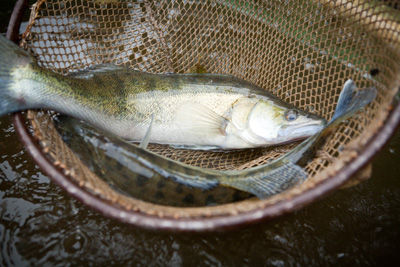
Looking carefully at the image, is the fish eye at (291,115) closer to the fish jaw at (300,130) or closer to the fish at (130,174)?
the fish jaw at (300,130)

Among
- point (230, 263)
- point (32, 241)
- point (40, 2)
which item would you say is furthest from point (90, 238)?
point (40, 2)

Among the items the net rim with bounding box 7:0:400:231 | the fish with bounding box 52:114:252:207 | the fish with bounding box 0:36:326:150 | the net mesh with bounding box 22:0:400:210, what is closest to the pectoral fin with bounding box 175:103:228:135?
the fish with bounding box 0:36:326:150

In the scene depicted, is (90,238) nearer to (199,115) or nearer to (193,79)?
(199,115)

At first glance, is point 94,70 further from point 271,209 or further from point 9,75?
point 271,209

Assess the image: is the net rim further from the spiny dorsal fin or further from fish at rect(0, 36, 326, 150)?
the spiny dorsal fin

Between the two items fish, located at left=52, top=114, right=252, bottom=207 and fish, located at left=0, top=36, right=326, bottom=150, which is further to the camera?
fish, located at left=0, top=36, right=326, bottom=150

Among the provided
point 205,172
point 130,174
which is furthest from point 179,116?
point 130,174
